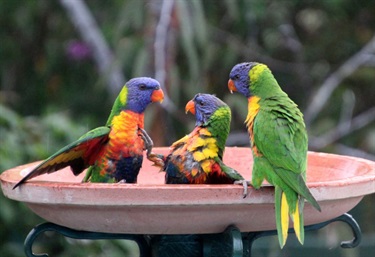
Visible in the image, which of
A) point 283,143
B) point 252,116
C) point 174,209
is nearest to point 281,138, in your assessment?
point 283,143

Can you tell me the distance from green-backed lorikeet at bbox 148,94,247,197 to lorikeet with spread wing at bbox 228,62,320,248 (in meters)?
0.08

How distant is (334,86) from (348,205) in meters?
2.69

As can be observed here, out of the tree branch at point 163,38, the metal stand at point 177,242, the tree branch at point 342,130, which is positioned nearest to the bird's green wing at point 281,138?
the metal stand at point 177,242

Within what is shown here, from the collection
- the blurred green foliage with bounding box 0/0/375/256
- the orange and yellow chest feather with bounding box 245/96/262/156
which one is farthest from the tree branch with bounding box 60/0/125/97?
the orange and yellow chest feather with bounding box 245/96/262/156

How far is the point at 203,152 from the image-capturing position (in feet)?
5.58

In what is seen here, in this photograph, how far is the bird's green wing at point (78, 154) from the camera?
1580 mm

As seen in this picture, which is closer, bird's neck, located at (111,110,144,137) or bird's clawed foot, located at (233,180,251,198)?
bird's clawed foot, located at (233,180,251,198)

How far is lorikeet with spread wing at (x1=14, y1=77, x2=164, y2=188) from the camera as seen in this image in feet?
5.66

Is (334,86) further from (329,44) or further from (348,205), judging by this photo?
(348,205)

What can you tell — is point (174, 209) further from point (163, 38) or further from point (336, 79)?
point (336, 79)

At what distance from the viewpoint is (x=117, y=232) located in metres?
1.56

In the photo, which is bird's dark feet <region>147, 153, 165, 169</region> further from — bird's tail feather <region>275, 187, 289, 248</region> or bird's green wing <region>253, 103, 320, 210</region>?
bird's tail feather <region>275, 187, 289, 248</region>

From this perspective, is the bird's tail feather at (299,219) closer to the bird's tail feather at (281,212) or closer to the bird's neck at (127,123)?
the bird's tail feather at (281,212)

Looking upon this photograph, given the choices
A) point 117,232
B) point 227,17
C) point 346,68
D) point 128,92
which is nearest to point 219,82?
point 227,17
